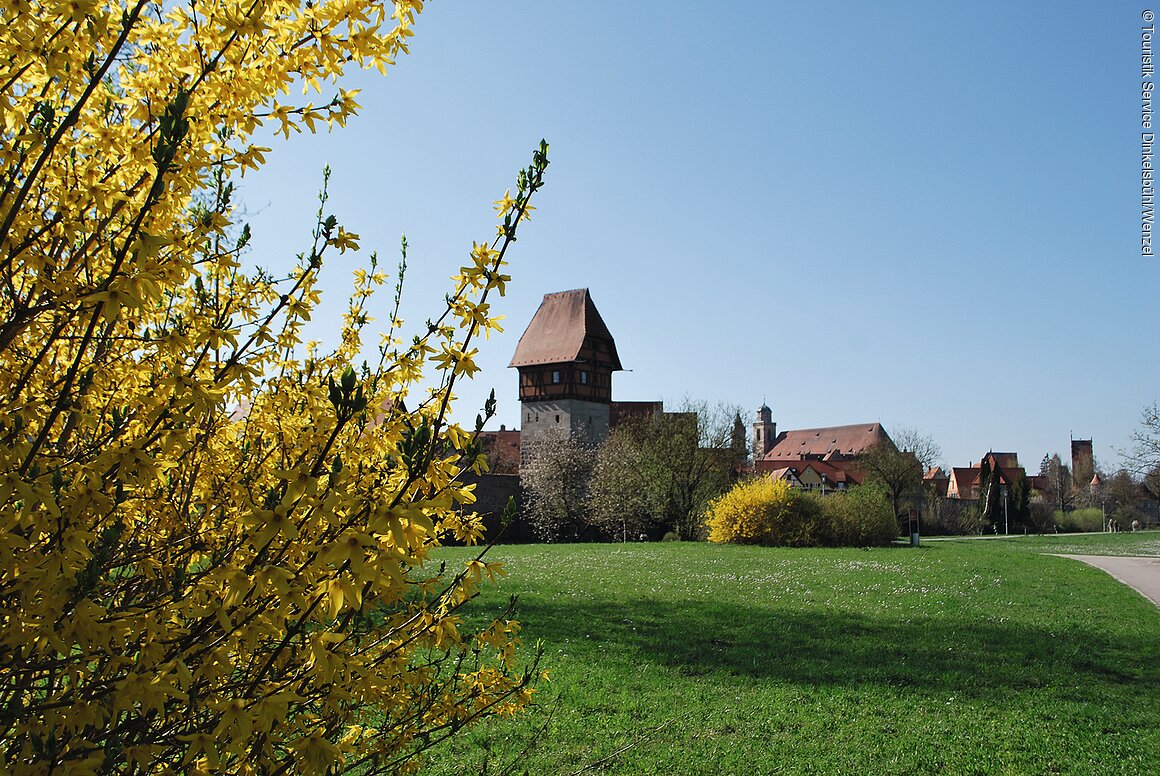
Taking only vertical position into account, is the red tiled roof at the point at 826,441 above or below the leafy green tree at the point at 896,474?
above

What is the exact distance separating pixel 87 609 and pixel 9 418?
743 millimetres

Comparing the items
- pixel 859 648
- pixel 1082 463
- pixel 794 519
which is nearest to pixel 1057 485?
pixel 1082 463

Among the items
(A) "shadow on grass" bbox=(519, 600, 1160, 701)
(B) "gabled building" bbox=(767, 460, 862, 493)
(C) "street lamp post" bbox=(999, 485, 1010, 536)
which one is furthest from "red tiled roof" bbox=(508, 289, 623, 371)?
(A) "shadow on grass" bbox=(519, 600, 1160, 701)

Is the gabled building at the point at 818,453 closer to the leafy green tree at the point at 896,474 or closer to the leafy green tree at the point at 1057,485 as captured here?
the leafy green tree at the point at 1057,485

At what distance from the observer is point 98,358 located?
2.23 m

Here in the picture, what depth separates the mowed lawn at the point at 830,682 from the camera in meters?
5.39

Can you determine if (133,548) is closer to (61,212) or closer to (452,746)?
(61,212)

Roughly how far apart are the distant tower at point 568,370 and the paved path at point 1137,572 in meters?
28.3

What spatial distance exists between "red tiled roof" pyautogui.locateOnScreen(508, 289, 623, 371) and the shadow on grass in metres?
37.0

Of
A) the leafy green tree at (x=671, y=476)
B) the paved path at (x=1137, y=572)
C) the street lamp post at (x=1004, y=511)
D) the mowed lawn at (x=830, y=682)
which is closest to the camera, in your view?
the mowed lawn at (x=830, y=682)

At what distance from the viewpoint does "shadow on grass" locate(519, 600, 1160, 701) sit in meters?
7.55

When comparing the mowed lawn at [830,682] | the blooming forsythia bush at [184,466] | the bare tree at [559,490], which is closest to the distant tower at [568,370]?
the bare tree at [559,490]

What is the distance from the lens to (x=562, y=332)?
1930 inches

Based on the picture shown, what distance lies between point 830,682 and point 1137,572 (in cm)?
1566
